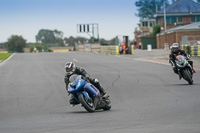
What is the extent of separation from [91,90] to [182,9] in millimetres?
82510

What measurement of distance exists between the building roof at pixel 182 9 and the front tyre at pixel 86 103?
265 ft

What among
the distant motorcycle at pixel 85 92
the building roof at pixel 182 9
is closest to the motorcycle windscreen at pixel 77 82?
the distant motorcycle at pixel 85 92

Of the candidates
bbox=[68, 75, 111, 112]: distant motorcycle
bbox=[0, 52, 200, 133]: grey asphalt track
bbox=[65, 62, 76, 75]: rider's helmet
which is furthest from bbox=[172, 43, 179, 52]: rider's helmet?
bbox=[65, 62, 76, 75]: rider's helmet

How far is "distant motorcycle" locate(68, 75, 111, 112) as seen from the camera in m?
10.9

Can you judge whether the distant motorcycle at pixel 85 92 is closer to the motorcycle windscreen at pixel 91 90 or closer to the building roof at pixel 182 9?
the motorcycle windscreen at pixel 91 90

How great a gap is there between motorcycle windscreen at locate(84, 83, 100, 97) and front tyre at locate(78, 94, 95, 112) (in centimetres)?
18

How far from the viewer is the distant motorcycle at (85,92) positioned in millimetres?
10937

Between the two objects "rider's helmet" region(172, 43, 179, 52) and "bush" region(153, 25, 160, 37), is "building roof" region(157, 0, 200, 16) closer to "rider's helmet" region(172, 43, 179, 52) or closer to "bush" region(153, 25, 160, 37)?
"bush" region(153, 25, 160, 37)

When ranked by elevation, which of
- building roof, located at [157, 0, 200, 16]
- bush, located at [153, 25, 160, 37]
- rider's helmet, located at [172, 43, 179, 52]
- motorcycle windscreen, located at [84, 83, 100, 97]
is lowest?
motorcycle windscreen, located at [84, 83, 100, 97]

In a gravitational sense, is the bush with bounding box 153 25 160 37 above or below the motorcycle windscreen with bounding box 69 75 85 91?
above

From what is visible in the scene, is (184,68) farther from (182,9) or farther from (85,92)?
(182,9)

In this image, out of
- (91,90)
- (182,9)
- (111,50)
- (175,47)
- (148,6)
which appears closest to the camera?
(91,90)

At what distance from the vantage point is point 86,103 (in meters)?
11.0

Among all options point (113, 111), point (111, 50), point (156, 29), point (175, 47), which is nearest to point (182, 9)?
point (156, 29)
